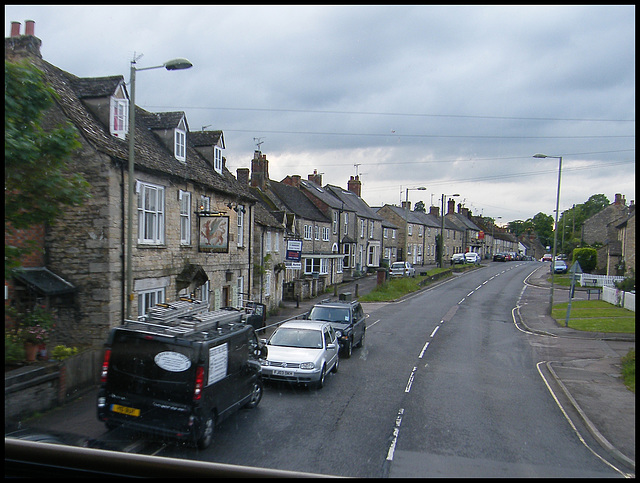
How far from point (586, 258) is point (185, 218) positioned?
19.0 metres

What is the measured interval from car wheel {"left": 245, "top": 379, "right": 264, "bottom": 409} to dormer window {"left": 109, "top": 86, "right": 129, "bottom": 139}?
9046 mm

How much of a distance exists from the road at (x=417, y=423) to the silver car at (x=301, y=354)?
0.43 m

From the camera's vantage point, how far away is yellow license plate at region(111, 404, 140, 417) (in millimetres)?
7941

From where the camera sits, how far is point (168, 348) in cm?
809

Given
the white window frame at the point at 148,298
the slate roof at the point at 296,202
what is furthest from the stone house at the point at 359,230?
the white window frame at the point at 148,298

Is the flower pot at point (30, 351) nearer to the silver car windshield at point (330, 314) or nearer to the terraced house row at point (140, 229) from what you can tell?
the terraced house row at point (140, 229)

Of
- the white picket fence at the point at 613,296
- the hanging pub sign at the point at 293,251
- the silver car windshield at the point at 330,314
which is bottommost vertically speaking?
the silver car windshield at the point at 330,314

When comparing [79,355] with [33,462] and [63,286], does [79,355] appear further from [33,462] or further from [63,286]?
[33,462]

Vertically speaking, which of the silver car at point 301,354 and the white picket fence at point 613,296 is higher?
the white picket fence at point 613,296

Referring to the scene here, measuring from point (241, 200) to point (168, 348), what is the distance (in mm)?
16075

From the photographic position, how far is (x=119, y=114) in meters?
15.2

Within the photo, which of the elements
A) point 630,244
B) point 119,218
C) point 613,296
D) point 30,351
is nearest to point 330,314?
point 119,218

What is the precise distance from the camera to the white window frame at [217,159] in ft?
74.5

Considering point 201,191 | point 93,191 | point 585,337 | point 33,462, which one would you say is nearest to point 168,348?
point 33,462
